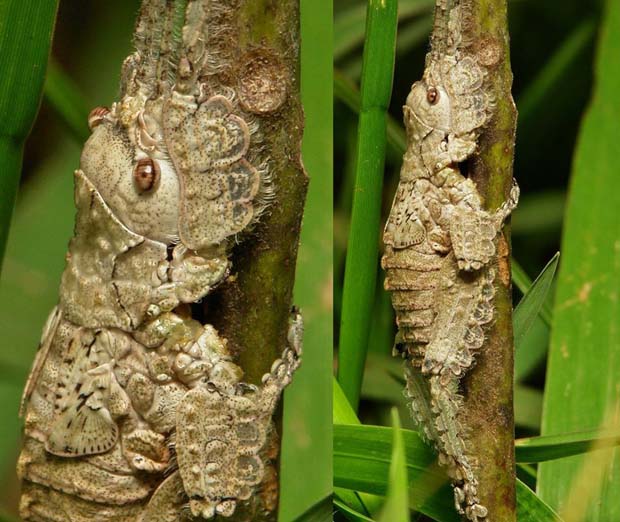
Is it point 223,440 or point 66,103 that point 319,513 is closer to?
point 223,440

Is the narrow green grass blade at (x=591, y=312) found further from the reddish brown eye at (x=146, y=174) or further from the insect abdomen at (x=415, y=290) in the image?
the reddish brown eye at (x=146, y=174)

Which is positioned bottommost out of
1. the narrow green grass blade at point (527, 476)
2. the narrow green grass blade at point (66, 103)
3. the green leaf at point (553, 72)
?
the narrow green grass blade at point (527, 476)

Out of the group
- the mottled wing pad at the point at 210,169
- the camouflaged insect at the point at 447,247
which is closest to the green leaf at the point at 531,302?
the camouflaged insect at the point at 447,247

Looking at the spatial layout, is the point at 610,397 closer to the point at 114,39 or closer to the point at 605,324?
the point at 605,324

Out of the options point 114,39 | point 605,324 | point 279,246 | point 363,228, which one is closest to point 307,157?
point 363,228

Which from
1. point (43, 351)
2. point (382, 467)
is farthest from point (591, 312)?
point (43, 351)

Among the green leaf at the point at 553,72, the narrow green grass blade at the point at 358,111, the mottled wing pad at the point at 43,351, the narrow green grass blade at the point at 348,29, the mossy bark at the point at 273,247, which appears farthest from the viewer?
the green leaf at the point at 553,72

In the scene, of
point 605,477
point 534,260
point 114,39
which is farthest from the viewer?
point 534,260
